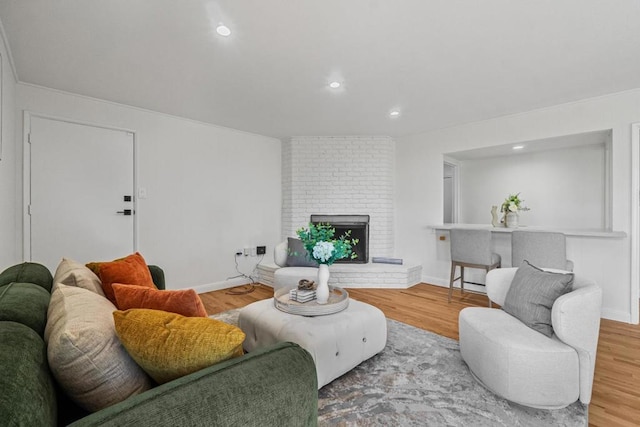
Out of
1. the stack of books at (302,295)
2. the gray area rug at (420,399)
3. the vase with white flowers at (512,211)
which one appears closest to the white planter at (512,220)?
the vase with white flowers at (512,211)

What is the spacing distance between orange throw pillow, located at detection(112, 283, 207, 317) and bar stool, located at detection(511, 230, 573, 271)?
315cm

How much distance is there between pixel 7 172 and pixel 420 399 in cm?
333

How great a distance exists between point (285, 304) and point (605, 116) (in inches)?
143

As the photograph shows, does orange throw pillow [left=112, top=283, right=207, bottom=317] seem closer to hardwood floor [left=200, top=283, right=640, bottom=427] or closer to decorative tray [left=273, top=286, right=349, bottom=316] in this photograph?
decorative tray [left=273, top=286, right=349, bottom=316]

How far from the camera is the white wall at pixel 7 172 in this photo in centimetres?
213

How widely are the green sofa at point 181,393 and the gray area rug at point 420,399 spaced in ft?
3.05

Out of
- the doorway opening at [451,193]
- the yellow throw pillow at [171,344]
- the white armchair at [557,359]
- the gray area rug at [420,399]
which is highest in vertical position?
the doorway opening at [451,193]

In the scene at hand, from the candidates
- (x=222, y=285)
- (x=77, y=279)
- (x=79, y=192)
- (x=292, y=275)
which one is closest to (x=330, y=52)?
(x=77, y=279)

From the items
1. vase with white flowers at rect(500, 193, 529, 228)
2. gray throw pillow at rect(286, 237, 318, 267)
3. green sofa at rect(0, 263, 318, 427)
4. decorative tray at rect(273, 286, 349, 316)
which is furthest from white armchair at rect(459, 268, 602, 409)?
gray throw pillow at rect(286, 237, 318, 267)

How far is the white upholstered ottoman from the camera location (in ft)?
6.04

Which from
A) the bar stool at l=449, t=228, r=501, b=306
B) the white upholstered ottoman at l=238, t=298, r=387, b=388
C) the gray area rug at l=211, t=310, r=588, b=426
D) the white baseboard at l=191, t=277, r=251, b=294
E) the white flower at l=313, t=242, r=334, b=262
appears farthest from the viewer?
the white baseboard at l=191, t=277, r=251, b=294

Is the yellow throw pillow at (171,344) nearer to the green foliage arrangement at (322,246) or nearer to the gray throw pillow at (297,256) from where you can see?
the green foliage arrangement at (322,246)

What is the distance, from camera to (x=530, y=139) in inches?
139

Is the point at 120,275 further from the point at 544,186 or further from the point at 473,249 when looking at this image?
the point at 544,186
